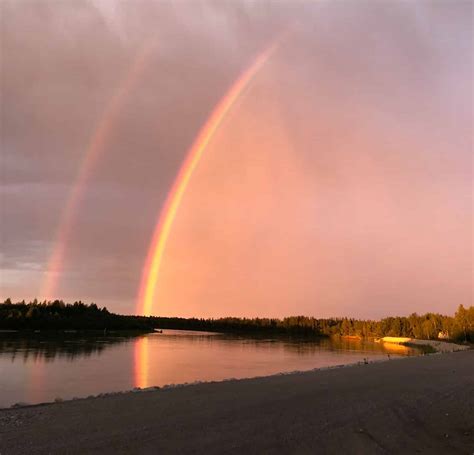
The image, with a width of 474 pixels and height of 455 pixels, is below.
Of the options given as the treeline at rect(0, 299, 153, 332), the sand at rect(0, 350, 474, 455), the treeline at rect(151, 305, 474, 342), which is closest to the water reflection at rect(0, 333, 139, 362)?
the sand at rect(0, 350, 474, 455)

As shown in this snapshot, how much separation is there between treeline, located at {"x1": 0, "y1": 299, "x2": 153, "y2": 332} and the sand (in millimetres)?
125186

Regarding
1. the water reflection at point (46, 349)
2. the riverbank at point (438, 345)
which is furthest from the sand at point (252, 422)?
the riverbank at point (438, 345)

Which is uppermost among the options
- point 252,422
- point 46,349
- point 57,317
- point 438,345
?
point 57,317

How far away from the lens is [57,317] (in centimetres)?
13725

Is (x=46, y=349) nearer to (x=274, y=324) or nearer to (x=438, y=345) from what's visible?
(x=438, y=345)

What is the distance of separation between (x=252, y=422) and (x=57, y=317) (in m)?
141

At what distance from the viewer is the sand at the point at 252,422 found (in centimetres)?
819

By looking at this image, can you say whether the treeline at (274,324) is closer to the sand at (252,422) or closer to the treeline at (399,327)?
the treeline at (399,327)

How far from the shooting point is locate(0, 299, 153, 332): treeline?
4908 inches

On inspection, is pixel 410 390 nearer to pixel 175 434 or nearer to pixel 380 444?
pixel 380 444

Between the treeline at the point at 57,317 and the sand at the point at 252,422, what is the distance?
125 m

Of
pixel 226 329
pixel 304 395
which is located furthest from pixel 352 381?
pixel 226 329

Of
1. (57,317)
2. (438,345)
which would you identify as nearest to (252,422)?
(438,345)

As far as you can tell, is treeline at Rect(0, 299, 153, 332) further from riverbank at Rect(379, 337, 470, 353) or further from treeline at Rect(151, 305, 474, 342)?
riverbank at Rect(379, 337, 470, 353)
